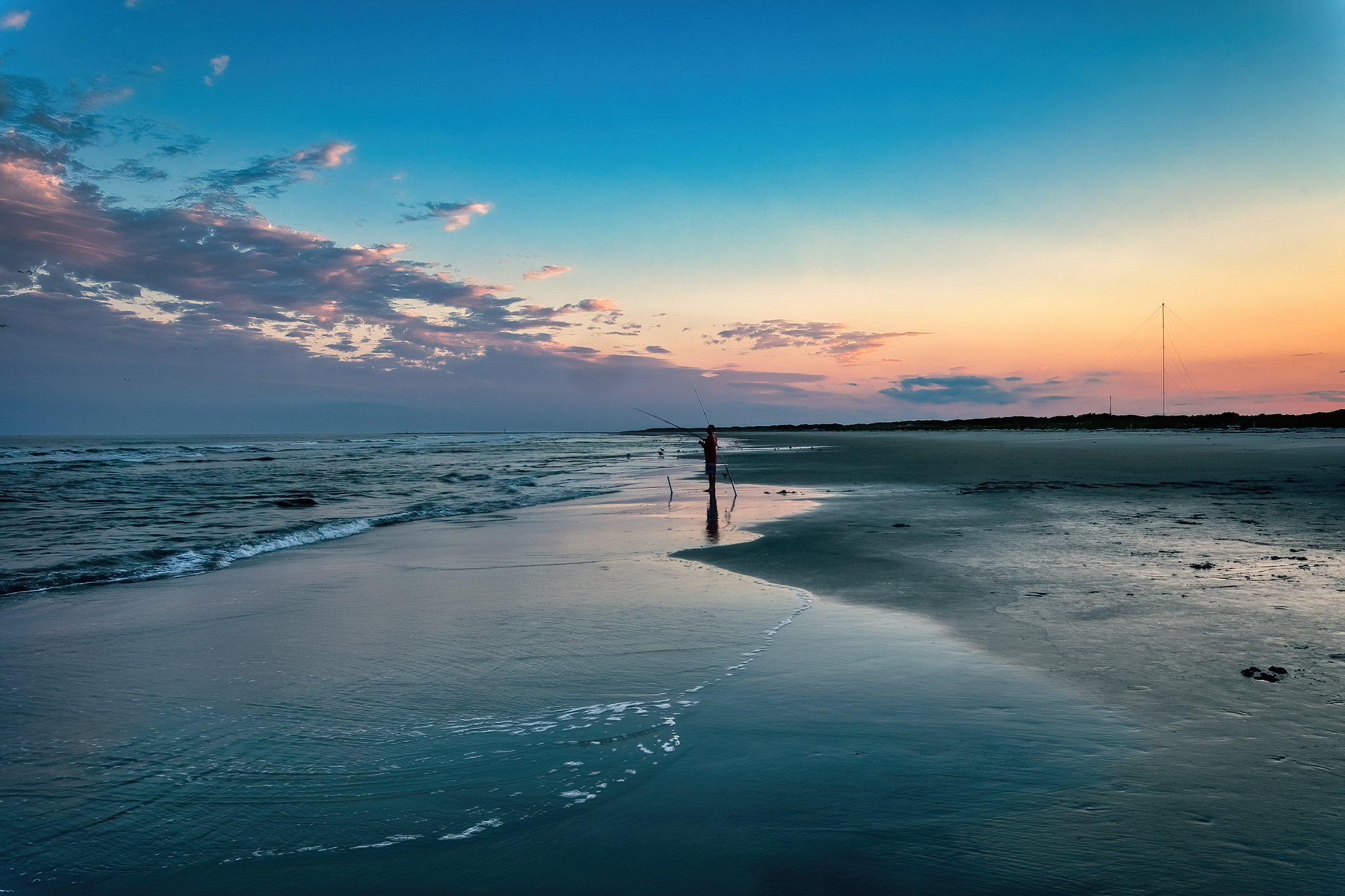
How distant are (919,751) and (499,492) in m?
18.7

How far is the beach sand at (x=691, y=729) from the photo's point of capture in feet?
9.43

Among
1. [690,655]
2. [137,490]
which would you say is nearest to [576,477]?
[137,490]

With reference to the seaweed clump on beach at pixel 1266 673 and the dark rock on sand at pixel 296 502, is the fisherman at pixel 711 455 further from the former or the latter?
the seaweed clump on beach at pixel 1266 673

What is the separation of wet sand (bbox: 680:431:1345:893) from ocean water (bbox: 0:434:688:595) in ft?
25.3

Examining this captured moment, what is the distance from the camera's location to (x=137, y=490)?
21.5m

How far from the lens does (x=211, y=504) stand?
58.5ft

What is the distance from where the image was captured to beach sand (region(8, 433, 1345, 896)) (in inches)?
113

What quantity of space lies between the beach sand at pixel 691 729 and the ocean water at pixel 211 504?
214 centimetres

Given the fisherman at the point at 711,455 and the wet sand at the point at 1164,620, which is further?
the fisherman at the point at 711,455

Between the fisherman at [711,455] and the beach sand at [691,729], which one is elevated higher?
the fisherman at [711,455]

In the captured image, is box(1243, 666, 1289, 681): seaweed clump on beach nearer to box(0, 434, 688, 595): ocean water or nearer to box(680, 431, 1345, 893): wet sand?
box(680, 431, 1345, 893): wet sand

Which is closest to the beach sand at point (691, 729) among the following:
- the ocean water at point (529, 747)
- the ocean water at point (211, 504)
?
the ocean water at point (529, 747)

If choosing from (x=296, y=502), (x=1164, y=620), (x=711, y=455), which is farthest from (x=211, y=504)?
(x=1164, y=620)

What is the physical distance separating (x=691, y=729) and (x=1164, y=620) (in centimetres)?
443
